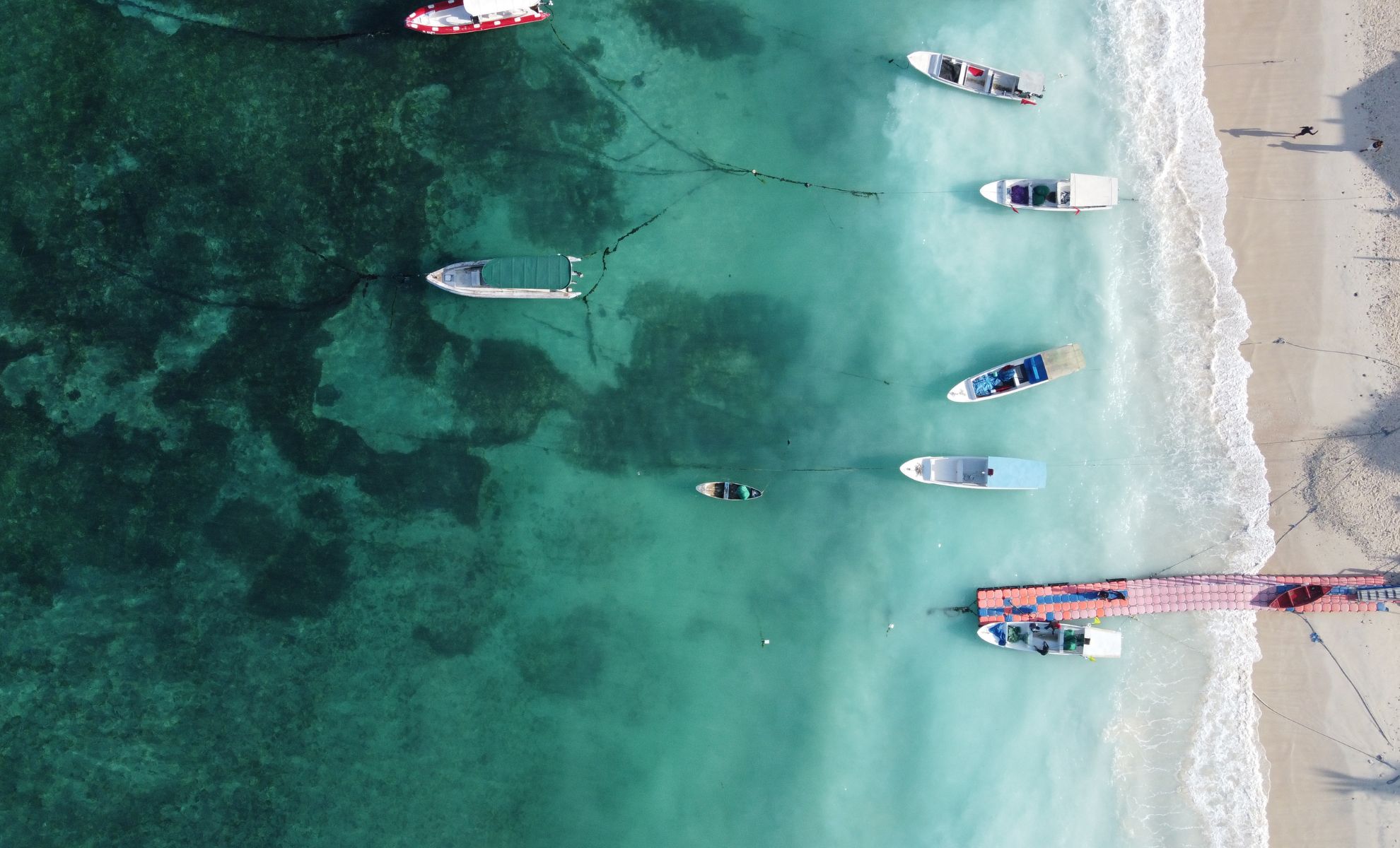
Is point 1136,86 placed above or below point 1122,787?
above

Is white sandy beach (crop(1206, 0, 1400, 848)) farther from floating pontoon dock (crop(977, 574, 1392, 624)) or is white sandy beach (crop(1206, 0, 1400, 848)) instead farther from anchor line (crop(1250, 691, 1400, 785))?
floating pontoon dock (crop(977, 574, 1392, 624))

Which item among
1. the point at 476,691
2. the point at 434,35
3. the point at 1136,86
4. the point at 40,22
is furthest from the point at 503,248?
the point at 1136,86

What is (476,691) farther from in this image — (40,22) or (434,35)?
(40,22)

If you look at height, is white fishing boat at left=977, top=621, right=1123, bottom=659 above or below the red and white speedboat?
below

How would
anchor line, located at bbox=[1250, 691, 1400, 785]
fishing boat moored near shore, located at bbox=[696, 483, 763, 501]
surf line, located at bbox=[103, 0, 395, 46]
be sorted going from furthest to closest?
surf line, located at bbox=[103, 0, 395, 46]
anchor line, located at bbox=[1250, 691, 1400, 785]
fishing boat moored near shore, located at bbox=[696, 483, 763, 501]

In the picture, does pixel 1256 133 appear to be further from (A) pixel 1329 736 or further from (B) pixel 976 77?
(A) pixel 1329 736

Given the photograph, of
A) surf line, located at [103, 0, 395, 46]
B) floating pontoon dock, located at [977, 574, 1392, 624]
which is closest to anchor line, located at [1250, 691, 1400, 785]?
floating pontoon dock, located at [977, 574, 1392, 624]

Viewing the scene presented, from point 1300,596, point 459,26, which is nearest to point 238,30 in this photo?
point 459,26
